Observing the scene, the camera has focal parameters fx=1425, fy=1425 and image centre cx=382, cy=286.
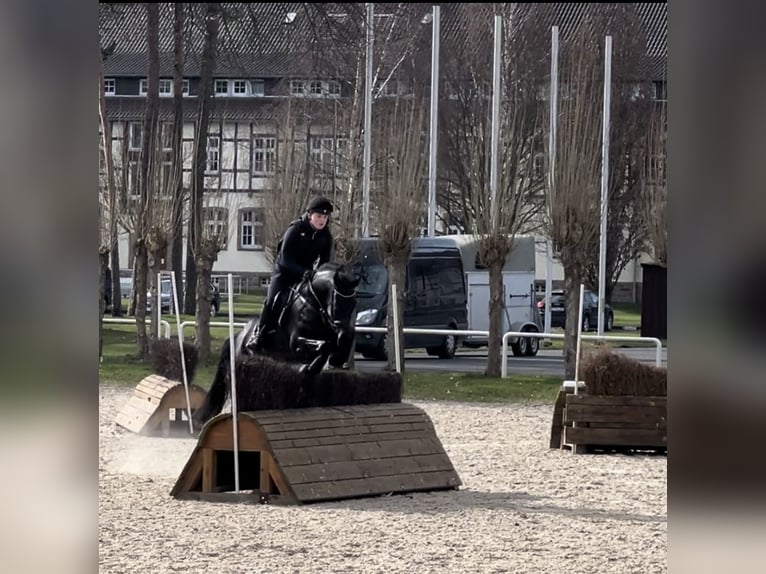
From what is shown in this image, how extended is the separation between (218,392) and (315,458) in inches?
103

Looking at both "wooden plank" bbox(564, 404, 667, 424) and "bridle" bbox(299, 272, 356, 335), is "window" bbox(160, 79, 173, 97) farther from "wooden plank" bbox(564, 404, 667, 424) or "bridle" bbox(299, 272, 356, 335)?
"bridle" bbox(299, 272, 356, 335)

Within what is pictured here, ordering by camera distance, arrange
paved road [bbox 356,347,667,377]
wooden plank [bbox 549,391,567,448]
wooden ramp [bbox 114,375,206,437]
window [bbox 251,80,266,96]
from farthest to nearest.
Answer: window [bbox 251,80,266,96] → paved road [bbox 356,347,667,377] → wooden ramp [bbox 114,375,206,437] → wooden plank [bbox 549,391,567,448]

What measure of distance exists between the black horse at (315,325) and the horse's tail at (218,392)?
12 millimetres

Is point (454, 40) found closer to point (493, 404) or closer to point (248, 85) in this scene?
point (248, 85)

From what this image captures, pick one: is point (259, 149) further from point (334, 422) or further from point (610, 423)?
point (334, 422)

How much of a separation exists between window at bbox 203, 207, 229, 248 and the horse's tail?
11.3 metres

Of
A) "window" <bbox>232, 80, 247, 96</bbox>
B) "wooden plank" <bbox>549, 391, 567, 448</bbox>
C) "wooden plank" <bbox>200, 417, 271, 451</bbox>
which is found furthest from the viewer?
"window" <bbox>232, 80, 247, 96</bbox>

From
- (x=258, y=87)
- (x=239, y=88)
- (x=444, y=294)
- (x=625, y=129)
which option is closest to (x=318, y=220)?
(x=444, y=294)

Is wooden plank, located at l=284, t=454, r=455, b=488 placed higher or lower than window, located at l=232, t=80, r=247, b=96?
lower

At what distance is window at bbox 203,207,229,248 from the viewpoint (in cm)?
2392

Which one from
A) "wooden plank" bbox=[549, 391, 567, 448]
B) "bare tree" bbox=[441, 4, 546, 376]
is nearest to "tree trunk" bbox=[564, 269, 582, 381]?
"bare tree" bbox=[441, 4, 546, 376]

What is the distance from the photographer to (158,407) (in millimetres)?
13688

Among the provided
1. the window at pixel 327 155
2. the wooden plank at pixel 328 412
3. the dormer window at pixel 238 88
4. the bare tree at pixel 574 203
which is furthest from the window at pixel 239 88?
the wooden plank at pixel 328 412
